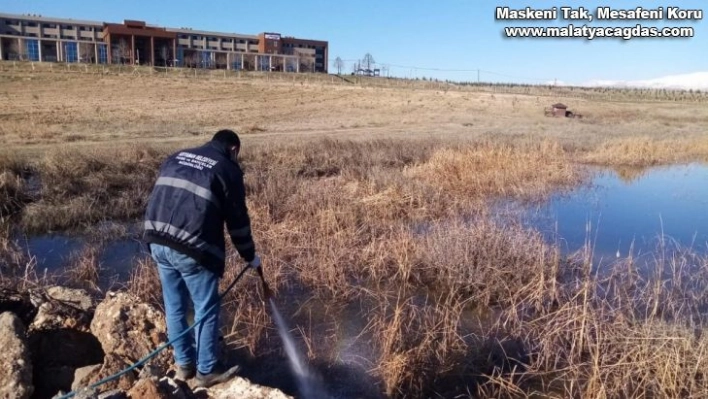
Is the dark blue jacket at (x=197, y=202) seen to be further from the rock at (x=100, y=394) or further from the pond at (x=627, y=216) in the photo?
the pond at (x=627, y=216)

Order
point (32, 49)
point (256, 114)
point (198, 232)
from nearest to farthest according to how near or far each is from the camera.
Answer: point (198, 232) < point (256, 114) < point (32, 49)

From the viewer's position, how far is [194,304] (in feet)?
11.9

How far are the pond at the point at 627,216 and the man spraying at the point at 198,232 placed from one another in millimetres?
4834

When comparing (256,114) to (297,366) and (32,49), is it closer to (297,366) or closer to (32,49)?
(297,366)

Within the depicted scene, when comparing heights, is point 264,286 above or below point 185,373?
above

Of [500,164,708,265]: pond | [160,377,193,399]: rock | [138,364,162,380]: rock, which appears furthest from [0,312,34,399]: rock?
[500,164,708,265]: pond

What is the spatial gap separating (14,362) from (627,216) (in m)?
10.3

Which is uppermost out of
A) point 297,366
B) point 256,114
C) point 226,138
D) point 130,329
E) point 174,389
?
point 256,114

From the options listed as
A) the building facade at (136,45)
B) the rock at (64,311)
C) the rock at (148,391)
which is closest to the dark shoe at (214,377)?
the rock at (148,391)

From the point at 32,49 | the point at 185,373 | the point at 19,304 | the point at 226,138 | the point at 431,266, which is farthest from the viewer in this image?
the point at 32,49

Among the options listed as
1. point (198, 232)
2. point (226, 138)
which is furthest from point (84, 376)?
point (226, 138)

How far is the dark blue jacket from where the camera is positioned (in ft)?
11.0

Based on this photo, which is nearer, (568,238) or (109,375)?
(109,375)

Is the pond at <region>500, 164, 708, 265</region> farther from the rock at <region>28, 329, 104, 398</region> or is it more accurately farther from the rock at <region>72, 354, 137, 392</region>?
the rock at <region>28, 329, 104, 398</region>
